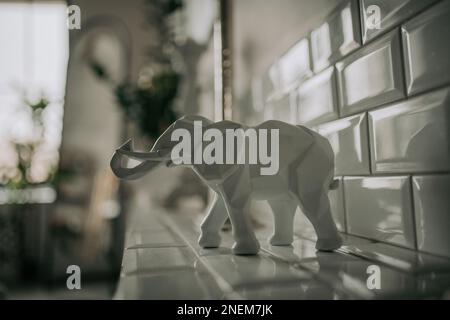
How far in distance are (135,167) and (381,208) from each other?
1.15ft

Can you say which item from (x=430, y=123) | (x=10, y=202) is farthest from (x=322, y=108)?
(x=10, y=202)

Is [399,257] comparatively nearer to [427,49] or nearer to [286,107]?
[427,49]

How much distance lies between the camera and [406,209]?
18.4 inches

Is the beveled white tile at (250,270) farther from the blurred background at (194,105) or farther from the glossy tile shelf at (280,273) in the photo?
the blurred background at (194,105)

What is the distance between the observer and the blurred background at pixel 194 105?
453 millimetres

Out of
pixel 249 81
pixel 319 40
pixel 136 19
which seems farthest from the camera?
pixel 136 19

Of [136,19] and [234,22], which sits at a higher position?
[136,19]

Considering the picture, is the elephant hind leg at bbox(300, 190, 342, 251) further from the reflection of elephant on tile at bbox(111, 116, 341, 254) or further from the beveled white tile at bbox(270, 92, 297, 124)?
the beveled white tile at bbox(270, 92, 297, 124)

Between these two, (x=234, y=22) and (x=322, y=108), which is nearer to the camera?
(x=322, y=108)

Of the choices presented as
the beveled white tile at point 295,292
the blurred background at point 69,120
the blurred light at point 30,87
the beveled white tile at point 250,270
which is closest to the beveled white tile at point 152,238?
the beveled white tile at point 250,270

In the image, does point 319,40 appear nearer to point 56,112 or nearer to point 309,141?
point 309,141
